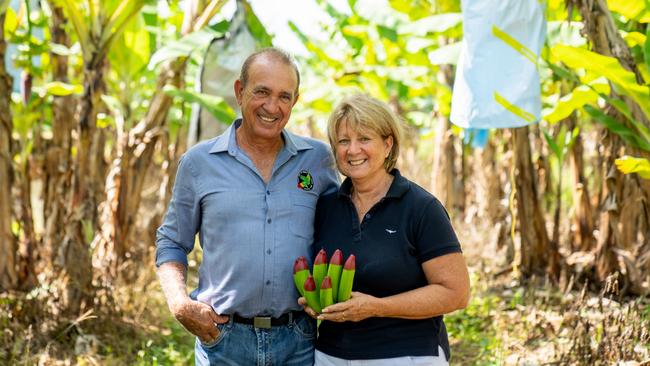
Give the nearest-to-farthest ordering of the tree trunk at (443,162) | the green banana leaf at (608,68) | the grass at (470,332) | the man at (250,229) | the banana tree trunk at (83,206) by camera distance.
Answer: the man at (250,229) < the green banana leaf at (608,68) < the grass at (470,332) < the banana tree trunk at (83,206) < the tree trunk at (443,162)

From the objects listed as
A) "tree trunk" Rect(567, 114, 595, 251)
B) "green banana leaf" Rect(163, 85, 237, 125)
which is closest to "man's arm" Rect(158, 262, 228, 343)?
"green banana leaf" Rect(163, 85, 237, 125)

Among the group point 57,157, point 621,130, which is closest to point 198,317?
point 621,130

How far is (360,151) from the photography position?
7.72 ft

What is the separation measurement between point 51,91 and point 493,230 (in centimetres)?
408

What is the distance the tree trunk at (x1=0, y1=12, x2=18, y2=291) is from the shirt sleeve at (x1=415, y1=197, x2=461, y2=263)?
9.21 ft

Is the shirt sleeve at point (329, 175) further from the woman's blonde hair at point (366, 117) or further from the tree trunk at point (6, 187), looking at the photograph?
the tree trunk at point (6, 187)

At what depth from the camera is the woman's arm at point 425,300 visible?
2.20m

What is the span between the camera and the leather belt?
2.41 metres

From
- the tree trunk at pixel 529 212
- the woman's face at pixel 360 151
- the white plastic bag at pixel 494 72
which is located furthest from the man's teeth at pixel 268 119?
the tree trunk at pixel 529 212

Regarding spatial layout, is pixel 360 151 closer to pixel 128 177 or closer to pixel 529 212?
pixel 128 177

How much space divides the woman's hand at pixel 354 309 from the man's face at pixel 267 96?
0.60 metres

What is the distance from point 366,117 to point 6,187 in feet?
8.98

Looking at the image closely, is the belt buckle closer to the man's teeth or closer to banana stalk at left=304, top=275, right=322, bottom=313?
banana stalk at left=304, top=275, right=322, bottom=313

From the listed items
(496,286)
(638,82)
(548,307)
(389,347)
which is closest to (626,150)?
(638,82)
